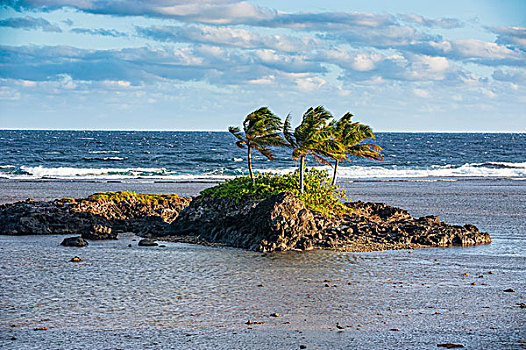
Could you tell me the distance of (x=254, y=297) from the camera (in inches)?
447

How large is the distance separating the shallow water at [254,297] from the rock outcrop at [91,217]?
5.33 ft

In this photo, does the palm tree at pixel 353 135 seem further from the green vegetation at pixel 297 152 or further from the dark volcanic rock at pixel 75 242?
the dark volcanic rock at pixel 75 242

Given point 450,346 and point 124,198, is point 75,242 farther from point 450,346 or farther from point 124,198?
point 450,346

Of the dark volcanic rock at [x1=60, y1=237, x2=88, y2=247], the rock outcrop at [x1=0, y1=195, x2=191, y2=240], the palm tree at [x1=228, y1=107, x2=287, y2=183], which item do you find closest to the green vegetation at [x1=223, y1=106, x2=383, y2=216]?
the palm tree at [x1=228, y1=107, x2=287, y2=183]

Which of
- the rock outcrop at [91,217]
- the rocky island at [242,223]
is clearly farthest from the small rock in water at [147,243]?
the rock outcrop at [91,217]

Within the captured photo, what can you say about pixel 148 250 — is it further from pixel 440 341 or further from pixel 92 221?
pixel 440 341

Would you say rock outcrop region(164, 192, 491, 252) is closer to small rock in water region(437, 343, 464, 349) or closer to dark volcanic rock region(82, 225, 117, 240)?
dark volcanic rock region(82, 225, 117, 240)

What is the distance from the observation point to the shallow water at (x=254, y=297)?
902 cm

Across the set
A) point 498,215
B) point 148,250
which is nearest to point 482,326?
point 148,250

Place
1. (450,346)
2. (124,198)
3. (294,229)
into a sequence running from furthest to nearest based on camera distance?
(124,198) < (294,229) < (450,346)

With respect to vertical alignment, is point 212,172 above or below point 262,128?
below

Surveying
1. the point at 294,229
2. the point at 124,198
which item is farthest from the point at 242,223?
the point at 124,198

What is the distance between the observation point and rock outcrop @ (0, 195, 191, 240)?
63.5ft

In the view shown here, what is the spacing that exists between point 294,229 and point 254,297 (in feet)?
18.0
